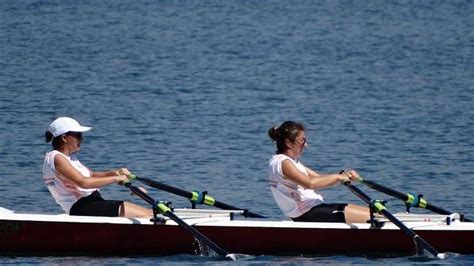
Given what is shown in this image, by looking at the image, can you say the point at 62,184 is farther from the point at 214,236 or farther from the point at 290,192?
the point at 290,192

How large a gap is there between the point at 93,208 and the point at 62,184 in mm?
442

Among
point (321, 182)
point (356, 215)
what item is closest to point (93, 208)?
point (321, 182)

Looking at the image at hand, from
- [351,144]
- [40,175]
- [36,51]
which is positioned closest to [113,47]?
[36,51]

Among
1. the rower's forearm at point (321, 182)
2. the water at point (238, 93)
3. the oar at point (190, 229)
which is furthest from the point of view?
the water at point (238, 93)

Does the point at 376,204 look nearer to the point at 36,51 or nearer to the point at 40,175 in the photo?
the point at 40,175

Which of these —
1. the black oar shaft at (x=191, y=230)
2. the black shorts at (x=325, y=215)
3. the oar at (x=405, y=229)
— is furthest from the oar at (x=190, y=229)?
the oar at (x=405, y=229)

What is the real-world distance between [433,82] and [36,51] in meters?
12.0

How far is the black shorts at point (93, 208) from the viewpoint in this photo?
61.4 feet

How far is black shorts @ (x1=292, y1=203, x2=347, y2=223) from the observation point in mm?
18734

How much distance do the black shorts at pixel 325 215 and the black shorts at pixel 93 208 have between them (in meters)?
2.11

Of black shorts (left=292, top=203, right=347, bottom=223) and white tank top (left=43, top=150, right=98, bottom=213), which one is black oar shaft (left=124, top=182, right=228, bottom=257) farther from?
black shorts (left=292, top=203, right=347, bottom=223)

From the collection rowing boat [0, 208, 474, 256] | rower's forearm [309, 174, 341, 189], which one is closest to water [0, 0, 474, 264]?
rowing boat [0, 208, 474, 256]

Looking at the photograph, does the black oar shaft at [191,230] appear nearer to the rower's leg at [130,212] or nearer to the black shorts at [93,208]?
the rower's leg at [130,212]

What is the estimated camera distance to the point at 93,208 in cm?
1870
